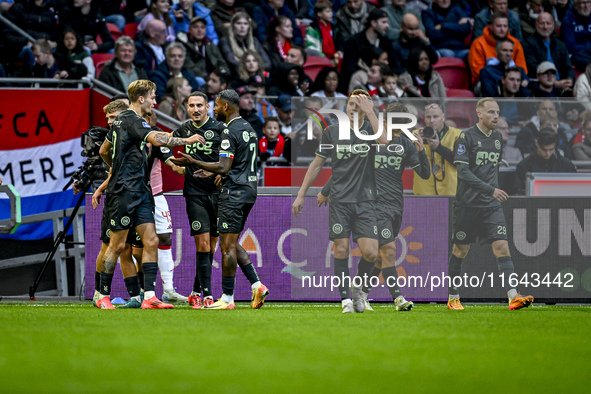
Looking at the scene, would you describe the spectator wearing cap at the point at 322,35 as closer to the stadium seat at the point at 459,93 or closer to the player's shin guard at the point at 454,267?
the stadium seat at the point at 459,93

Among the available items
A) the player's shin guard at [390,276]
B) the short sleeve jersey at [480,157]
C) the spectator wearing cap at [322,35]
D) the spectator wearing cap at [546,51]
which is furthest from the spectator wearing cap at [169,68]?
the spectator wearing cap at [546,51]

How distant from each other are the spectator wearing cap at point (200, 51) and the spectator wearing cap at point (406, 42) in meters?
2.93

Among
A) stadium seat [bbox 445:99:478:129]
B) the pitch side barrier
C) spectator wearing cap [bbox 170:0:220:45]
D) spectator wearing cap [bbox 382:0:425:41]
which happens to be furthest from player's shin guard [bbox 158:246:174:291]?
spectator wearing cap [bbox 382:0:425:41]

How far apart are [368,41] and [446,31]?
2165 mm

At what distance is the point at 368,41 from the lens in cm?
1519

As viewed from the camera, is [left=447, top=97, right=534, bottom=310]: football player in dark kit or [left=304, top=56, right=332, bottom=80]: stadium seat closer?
[left=447, top=97, right=534, bottom=310]: football player in dark kit

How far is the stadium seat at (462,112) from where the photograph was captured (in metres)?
9.63

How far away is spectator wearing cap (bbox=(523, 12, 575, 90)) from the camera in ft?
53.7

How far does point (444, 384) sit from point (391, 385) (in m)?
0.26

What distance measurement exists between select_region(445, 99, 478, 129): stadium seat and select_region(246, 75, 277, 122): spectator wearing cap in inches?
153

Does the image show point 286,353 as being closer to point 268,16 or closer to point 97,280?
point 97,280

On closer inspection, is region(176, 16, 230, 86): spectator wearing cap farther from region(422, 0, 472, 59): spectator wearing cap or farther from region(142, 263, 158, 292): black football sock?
region(142, 263, 158, 292): black football sock

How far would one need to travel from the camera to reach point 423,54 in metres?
14.5

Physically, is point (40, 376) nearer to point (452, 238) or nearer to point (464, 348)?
point (464, 348)
